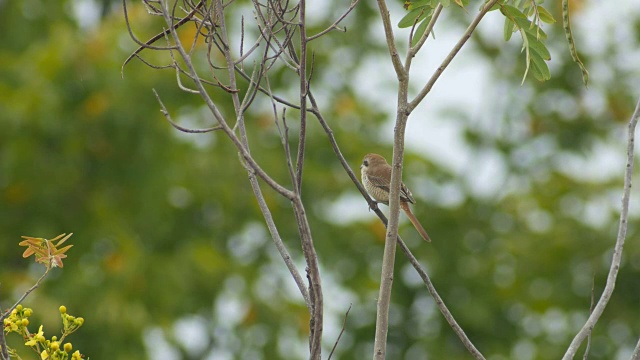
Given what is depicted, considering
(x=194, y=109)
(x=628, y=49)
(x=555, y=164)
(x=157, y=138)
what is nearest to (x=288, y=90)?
(x=194, y=109)

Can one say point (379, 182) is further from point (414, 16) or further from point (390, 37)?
point (390, 37)

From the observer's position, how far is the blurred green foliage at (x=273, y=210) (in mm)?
11680

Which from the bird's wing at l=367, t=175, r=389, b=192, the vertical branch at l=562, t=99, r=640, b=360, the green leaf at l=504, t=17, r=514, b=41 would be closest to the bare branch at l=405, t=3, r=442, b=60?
the green leaf at l=504, t=17, r=514, b=41

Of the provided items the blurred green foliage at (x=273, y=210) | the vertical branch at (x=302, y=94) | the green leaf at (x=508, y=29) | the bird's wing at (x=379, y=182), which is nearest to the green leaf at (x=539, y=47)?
the green leaf at (x=508, y=29)

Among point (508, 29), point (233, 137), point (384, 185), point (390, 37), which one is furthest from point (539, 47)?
point (384, 185)

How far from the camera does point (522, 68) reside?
15383 millimetres

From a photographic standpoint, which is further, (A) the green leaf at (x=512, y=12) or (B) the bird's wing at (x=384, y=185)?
(B) the bird's wing at (x=384, y=185)

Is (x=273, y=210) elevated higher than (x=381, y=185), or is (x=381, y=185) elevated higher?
(x=273, y=210)

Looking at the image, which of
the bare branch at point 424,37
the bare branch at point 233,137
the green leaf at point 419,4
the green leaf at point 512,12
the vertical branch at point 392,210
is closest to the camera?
the bare branch at point 233,137

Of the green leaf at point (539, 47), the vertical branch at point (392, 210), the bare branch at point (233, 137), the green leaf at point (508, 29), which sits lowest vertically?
the bare branch at point (233, 137)

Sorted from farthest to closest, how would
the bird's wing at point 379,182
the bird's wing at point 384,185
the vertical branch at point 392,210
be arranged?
the bird's wing at point 379,182
the bird's wing at point 384,185
the vertical branch at point 392,210

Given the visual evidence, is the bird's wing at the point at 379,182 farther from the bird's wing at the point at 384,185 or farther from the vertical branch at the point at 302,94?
the vertical branch at the point at 302,94

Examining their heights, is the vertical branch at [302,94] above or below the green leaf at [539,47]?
below

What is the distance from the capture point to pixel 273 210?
13.2 metres
